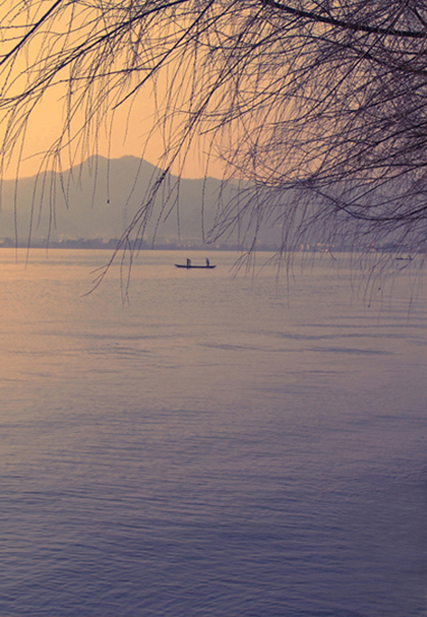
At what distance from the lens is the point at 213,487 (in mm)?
8203

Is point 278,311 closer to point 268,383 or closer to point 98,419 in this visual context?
point 268,383

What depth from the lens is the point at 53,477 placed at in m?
8.41

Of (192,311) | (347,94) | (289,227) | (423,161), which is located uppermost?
(347,94)

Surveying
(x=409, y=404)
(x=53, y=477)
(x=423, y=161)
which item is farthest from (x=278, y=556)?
(x=409, y=404)

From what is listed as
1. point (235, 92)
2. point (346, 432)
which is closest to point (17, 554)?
point (235, 92)

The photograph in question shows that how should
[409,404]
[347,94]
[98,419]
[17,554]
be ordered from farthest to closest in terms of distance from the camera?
1. [409,404]
2. [98,419]
3. [17,554]
4. [347,94]

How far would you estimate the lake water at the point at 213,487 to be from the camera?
5750mm

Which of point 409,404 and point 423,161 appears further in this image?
point 409,404

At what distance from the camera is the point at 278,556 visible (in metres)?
6.36

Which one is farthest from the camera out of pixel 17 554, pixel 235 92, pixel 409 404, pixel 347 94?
pixel 409 404

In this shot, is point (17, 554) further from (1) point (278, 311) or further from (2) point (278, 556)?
(1) point (278, 311)

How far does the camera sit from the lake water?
575 centimetres

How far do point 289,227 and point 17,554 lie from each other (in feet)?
13.9

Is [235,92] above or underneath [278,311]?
above
